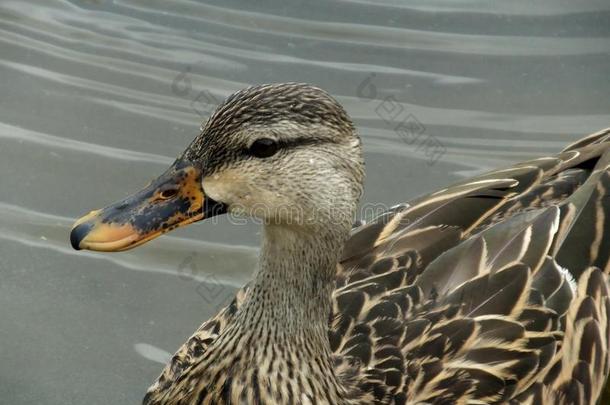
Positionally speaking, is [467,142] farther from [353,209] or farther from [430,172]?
[353,209]

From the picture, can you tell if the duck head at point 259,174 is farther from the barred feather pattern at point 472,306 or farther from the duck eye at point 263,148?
the barred feather pattern at point 472,306

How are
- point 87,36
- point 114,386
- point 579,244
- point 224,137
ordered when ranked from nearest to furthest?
1. point 224,137
2. point 579,244
3. point 114,386
4. point 87,36

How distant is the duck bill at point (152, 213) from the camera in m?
2.79

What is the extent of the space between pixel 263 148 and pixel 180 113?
2.57 m

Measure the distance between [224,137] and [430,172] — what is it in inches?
92.3

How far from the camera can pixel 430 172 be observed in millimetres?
4984

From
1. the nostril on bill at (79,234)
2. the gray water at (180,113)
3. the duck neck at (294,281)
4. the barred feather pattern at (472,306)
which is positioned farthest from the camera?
the gray water at (180,113)

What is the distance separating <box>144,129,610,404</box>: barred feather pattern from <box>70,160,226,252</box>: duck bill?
56cm

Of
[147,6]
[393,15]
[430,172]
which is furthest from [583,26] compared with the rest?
[147,6]

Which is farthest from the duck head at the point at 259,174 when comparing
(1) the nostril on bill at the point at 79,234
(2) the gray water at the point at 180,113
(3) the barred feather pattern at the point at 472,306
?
(2) the gray water at the point at 180,113

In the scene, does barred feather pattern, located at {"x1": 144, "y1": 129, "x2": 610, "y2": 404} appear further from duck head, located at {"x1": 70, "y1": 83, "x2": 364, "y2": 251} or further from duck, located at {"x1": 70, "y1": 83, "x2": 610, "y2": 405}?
duck head, located at {"x1": 70, "y1": 83, "x2": 364, "y2": 251}

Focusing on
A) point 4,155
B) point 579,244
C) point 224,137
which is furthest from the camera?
point 4,155

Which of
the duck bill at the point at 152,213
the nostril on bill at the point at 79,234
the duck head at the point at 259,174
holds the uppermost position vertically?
the duck head at the point at 259,174

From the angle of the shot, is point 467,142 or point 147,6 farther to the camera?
point 147,6
